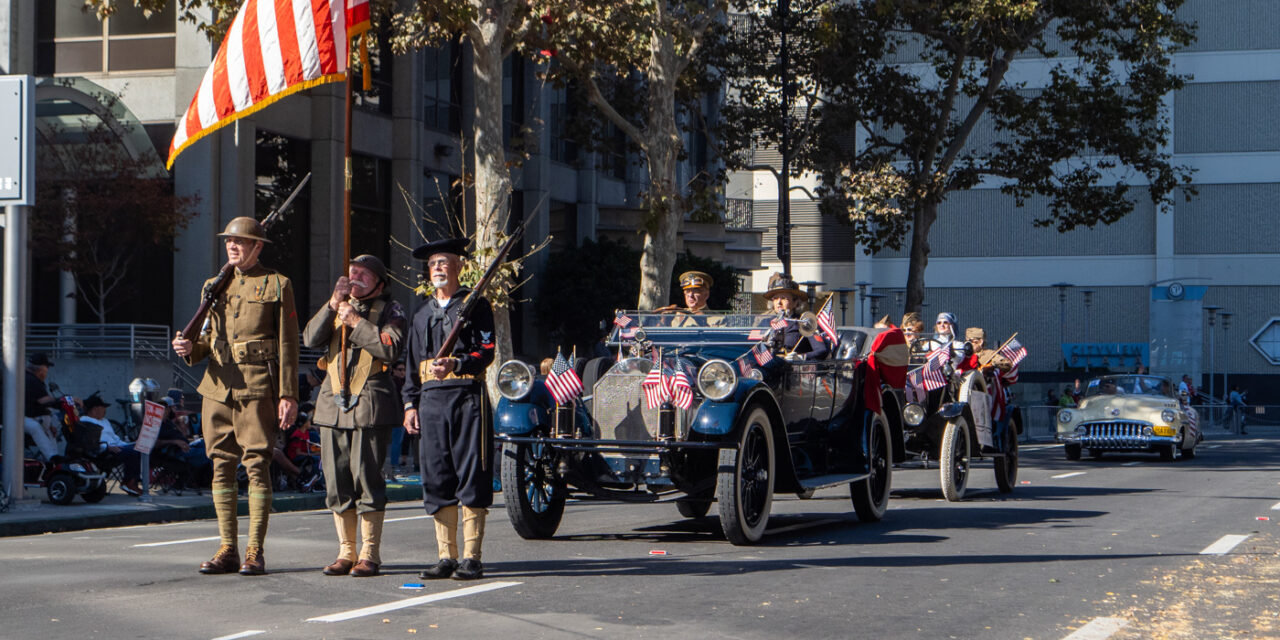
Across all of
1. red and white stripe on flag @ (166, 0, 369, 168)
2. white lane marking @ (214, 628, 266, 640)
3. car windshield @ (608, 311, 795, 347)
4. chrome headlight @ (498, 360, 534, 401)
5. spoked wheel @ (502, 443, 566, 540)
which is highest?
red and white stripe on flag @ (166, 0, 369, 168)

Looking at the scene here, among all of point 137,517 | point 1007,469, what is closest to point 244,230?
point 137,517

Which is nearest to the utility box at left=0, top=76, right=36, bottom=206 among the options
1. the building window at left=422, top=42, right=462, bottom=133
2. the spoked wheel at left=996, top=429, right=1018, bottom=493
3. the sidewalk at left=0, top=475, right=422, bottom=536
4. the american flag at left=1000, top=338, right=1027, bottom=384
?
the sidewalk at left=0, top=475, right=422, bottom=536

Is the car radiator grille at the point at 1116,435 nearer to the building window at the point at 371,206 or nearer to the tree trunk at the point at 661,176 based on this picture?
the tree trunk at the point at 661,176

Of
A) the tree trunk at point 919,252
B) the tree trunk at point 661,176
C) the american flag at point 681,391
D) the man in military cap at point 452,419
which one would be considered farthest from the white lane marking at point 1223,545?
the tree trunk at point 919,252

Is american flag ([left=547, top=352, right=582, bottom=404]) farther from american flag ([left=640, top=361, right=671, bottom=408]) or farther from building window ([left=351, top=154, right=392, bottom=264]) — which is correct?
building window ([left=351, top=154, right=392, bottom=264])

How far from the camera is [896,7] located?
29.2 m

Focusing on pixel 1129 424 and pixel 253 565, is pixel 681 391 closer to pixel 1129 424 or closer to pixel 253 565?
pixel 253 565

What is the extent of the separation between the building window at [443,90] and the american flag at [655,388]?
913 inches

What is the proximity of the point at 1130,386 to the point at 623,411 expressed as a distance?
58.6ft

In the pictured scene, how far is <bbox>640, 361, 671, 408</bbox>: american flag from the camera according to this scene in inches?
424

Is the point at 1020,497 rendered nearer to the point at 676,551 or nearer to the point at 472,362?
the point at 676,551

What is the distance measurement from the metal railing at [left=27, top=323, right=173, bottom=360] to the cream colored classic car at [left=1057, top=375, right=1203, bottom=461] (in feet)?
48.2

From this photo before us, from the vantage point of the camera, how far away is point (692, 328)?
Answer: 12.0 m

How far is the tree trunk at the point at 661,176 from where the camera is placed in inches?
907
